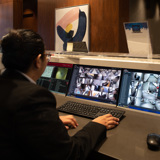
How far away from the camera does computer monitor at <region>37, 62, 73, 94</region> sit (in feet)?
5.48

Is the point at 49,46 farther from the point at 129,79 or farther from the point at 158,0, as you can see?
the point at 158,0

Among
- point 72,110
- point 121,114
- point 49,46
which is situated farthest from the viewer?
point 49,46

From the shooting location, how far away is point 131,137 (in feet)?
3.15

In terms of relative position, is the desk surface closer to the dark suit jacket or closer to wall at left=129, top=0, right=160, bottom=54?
the dark suit jacket

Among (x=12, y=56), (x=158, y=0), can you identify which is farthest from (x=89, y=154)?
(x=158, y=0)

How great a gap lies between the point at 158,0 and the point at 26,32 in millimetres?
5584

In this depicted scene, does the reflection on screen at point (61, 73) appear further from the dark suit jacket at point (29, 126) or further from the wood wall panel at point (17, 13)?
the wood wall panel at point (17, 13)

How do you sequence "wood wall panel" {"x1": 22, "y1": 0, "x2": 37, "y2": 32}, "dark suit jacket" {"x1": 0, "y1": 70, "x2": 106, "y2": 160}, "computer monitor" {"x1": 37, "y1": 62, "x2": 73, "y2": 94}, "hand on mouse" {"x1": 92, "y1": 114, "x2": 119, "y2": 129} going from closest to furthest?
"dark suit jacket" {"x1": 0, "y1": 70, "x2": 106, "y2": 160}
"hand on mouse" {"x1": 92, "y1": 114, "x2": 119, "y2": 129}
"computer monitor" {"x1": 37, "y1": 62, "x2": 73, "y2": 94}
"wood wall panel" {"x1": 22, "y1": 0, "x2": 37, "y2": 32}

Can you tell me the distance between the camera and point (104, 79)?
58.1 inches

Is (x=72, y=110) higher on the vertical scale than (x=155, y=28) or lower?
lower

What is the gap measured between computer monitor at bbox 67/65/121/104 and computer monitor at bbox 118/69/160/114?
0.06 m

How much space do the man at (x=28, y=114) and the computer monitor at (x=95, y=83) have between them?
620mm

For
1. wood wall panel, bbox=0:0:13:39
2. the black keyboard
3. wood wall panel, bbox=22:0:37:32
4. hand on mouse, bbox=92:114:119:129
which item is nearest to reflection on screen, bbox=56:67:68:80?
the black keyboard

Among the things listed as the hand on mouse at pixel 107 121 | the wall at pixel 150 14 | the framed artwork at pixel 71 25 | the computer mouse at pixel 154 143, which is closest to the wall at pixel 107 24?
the framed artwork at pixel 71 25
